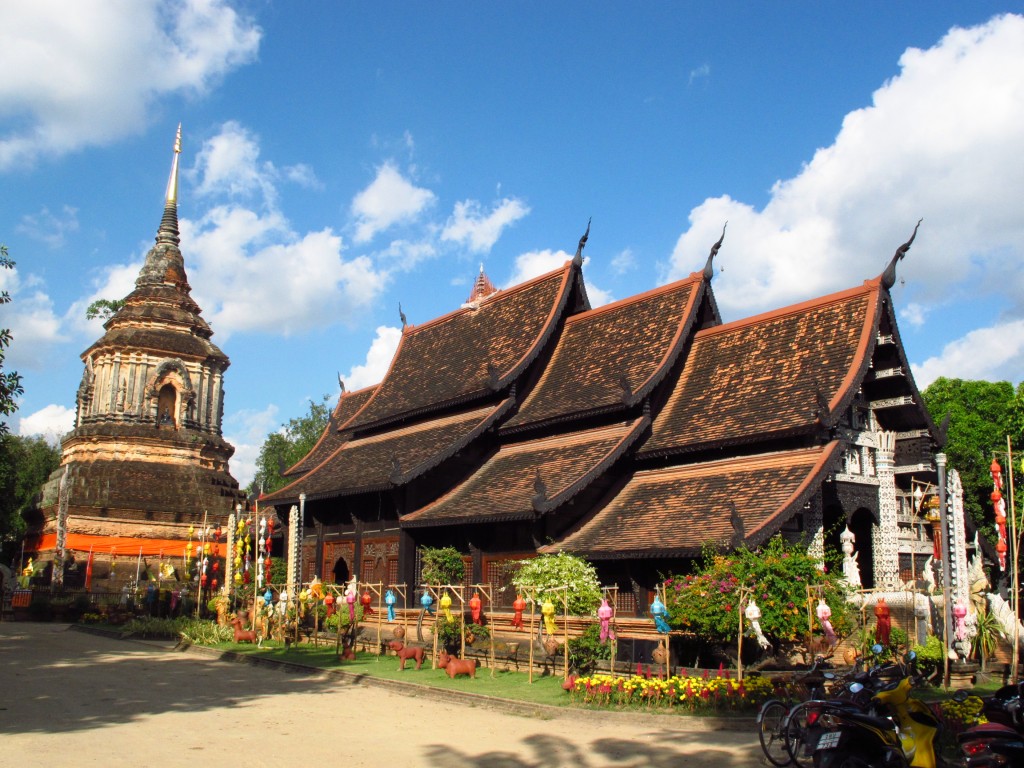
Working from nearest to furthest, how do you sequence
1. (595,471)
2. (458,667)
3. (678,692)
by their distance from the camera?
(678,692) → (458,667) → (595,471)

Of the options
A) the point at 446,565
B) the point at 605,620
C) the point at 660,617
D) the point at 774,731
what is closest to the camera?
the point at 774,731

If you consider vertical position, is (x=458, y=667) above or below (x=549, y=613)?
below

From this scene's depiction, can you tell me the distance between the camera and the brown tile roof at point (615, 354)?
21.4 m

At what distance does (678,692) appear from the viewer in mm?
12562

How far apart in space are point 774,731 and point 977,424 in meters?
30.9

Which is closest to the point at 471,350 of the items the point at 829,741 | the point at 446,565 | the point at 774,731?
the point at 446,565

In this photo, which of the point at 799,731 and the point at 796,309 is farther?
the point at 796,309

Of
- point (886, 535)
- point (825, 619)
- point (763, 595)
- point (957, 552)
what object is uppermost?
point (886, 535)

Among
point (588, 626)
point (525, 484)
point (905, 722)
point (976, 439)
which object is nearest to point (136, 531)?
point (525, 484)

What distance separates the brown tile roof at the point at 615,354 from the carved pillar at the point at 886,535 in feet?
16.6

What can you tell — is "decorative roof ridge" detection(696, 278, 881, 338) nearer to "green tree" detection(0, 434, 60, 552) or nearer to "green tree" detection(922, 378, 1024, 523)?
"green tree" detection(922, 378, 1024, 523)

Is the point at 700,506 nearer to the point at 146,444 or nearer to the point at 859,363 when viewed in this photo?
the point at 859,363

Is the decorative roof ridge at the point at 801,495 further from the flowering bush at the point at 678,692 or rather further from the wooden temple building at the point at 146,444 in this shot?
the wooden temple building at the point at 146,444

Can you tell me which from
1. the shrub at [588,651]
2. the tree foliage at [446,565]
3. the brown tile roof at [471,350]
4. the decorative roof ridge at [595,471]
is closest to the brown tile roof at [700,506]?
the decorative roof ridge at [595,471]
